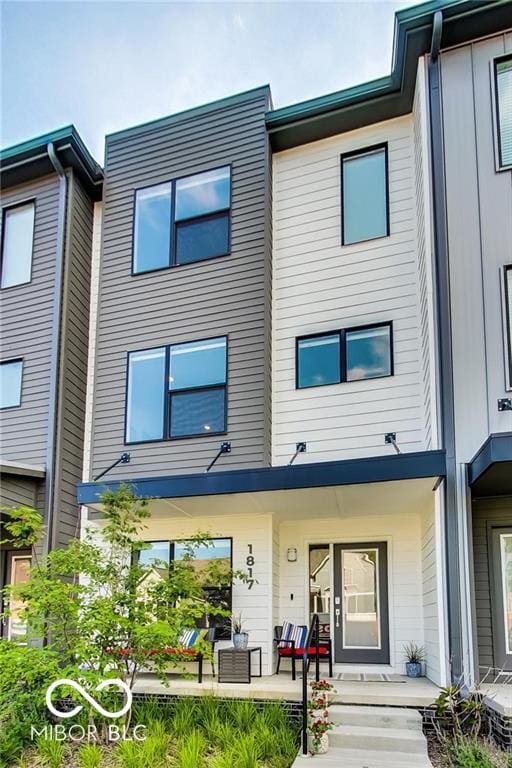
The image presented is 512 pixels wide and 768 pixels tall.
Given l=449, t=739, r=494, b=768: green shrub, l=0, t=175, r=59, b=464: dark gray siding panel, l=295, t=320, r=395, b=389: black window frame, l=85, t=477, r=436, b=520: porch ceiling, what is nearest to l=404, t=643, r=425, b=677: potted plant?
l=85, t=477, r=436, b=520: porch ceiling

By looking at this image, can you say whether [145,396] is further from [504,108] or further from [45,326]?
[504,108]

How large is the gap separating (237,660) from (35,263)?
685cm

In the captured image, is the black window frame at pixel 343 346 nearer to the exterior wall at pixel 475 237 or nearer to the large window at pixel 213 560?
the exterior wall at pixel 475 237

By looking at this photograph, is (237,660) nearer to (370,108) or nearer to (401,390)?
(401,390)

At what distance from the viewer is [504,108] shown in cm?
831

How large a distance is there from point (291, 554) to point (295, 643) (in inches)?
54.1

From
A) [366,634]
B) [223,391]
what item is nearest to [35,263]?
[223,391]

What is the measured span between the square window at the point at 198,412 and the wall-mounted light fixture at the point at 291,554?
2056mm

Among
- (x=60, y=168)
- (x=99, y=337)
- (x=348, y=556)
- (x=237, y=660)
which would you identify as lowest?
(x=237, y=660)

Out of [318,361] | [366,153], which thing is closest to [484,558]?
[318,361]

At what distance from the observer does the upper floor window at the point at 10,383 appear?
1055cm

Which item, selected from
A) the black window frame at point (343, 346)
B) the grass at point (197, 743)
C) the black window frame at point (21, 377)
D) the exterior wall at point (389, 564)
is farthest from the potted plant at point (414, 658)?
the black window frame at point (21, 377)

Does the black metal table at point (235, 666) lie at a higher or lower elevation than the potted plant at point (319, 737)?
higher

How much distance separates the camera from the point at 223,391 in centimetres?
956
